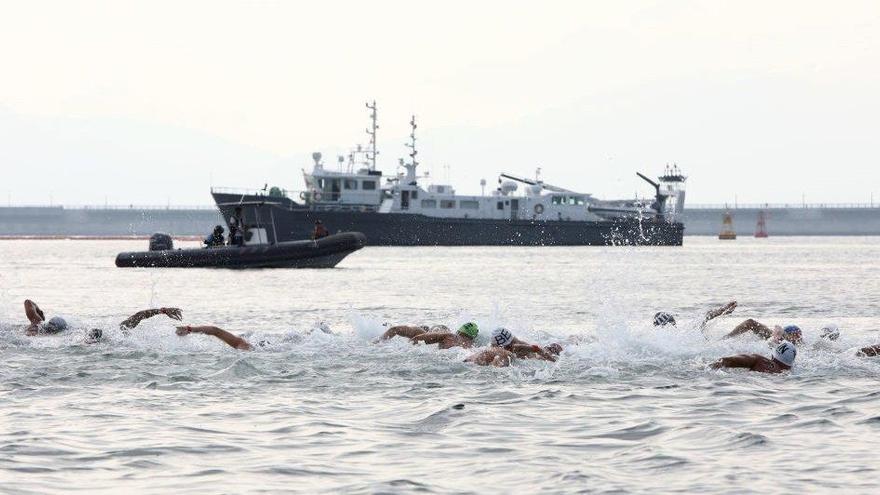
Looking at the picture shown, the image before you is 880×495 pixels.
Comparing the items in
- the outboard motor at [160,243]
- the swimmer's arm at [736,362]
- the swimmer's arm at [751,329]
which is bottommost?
the swimmer's arm at [736,362]

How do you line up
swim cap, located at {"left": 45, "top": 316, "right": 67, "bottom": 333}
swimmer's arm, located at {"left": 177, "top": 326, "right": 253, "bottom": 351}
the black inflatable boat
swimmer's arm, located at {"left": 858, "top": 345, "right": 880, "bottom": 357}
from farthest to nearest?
the black inflatable boat, swim cap, located at {"left": 45, "top": 316, "right": 67, "bottom": 333}, swimmer's arm, located at {"left": 177, "top": 326, "right": 253, "bottom": 351}, swimmer's arm, located at {"left": 858, "top": 345, "right": 880, "bottom": 357}

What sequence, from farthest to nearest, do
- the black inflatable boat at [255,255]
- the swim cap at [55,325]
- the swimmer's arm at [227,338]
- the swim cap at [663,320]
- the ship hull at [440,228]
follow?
the ship hull at [440,228], the black inflatable boat at [255,255], the swim cap at [55,325], the swim cap at [663,320], the swimmer's arm at [227,338]

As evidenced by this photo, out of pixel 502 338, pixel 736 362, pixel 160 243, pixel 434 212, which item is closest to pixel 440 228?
pixel 434 212

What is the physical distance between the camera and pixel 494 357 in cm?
1617

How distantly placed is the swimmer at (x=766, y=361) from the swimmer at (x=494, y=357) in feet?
8.58

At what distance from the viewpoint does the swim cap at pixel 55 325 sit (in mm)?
20156

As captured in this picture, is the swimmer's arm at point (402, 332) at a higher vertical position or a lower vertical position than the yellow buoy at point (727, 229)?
lower

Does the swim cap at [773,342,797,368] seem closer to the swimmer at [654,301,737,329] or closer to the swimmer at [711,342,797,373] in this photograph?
the swimmer at [711,342,797,373]

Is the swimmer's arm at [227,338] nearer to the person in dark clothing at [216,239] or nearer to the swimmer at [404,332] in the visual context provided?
the swimmer at [404,332]

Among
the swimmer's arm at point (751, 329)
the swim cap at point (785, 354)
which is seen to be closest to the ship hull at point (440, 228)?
the swimmer's arm at point (751, 329)

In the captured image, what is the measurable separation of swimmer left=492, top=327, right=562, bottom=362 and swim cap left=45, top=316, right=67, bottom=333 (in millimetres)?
7552

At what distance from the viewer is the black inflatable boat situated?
50062mm

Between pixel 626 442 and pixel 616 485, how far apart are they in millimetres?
1806

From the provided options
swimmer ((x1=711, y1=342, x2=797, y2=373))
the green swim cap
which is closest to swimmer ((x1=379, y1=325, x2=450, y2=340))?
the green swim cap
